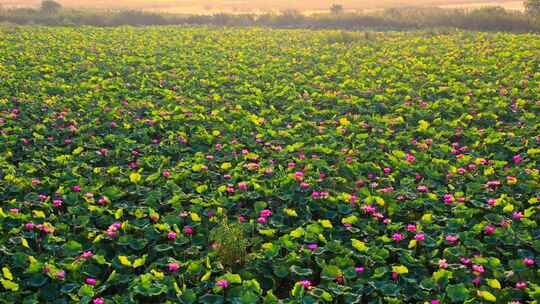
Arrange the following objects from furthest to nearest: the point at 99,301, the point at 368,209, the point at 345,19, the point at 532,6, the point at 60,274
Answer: the point at 345,19, the point at 532,6, the point at 368,209, the point at 60,274, the point at 99,301

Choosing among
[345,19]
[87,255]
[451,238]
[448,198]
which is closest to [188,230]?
[87,255]

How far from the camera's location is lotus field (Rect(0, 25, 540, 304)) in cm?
454

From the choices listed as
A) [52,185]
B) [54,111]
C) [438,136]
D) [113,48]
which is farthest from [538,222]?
[113,48]

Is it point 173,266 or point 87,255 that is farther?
point 87,255

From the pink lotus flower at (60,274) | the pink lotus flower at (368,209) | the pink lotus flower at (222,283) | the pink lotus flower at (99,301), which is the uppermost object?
the pink lotus flower at (368,209)

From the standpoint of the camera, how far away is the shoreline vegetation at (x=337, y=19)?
25266mm

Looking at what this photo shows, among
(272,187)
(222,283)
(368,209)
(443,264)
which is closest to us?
(222,283)

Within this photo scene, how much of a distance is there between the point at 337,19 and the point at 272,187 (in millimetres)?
25724

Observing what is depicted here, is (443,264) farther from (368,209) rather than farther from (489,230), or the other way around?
(368,209)

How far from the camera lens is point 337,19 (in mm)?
30188

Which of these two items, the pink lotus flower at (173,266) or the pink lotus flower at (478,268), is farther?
the pink lotus flower at (173,266)

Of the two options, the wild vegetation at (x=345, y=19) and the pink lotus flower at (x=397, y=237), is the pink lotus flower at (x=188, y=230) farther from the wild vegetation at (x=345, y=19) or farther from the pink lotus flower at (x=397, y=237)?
the wild vegetation at (x=345, y=19)

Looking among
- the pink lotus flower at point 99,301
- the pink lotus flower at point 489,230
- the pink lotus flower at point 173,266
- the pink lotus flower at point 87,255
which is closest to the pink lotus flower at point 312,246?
the pink lotus flower at point 173,266

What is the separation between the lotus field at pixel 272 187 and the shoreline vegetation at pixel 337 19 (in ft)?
46.7
